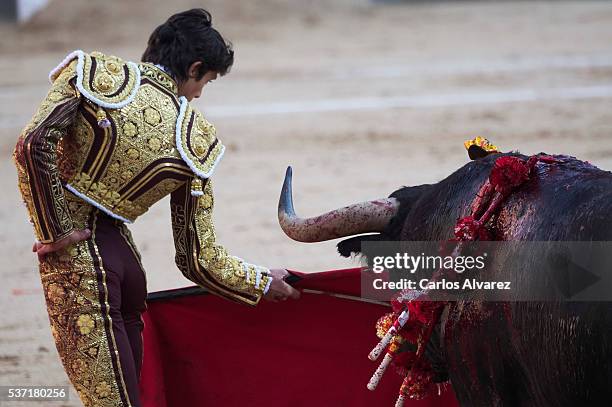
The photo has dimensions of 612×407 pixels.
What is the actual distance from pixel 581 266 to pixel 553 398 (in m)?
0.36

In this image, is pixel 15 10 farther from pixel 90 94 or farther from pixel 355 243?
pixel 90 94

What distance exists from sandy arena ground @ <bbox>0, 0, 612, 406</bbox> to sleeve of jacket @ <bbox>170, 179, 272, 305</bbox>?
1471 mm

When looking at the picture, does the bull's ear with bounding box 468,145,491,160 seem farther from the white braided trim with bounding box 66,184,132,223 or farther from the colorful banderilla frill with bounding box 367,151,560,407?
the white braided trim with bounding box 66,184,132,223

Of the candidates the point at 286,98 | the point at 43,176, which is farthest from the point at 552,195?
the point at 286,98

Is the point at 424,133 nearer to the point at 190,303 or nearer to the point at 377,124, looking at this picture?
the point at 377,124

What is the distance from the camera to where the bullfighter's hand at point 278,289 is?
3682 millimetres

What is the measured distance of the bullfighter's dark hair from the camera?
3.35 meters

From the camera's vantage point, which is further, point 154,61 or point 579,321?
point 154,61

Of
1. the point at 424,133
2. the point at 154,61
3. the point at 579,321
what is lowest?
the point at 579,321

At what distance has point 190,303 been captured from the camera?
13.3 feet

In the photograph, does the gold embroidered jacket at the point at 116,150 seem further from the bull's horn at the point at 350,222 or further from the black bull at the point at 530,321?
the black bull at the point at 530,321

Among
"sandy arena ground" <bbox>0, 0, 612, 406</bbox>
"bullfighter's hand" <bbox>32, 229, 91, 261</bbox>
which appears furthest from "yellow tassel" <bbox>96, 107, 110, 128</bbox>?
"sandy arena ground" <bbox>0, 0, 612, 406</bbox>

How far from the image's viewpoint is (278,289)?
3.69 meters

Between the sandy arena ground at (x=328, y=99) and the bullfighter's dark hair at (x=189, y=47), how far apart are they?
6.23 feet
